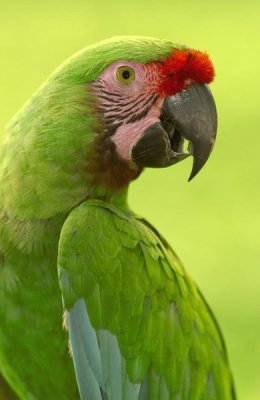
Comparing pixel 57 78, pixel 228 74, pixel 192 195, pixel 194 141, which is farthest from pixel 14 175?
pixel 228 74

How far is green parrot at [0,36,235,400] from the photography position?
1.76m

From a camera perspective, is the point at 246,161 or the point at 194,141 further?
the point at 246,161

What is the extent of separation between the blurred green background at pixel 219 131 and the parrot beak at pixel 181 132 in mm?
1816

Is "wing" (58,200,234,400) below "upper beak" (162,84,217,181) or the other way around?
below

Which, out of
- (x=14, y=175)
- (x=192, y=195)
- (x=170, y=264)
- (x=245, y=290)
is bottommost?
(x=245, y=290)

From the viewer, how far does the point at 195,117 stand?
1802mm

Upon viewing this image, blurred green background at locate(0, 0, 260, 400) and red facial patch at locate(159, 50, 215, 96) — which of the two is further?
blurred green background at locate(0, 0, 260, 400)

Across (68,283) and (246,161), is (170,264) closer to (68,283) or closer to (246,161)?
(68,283)

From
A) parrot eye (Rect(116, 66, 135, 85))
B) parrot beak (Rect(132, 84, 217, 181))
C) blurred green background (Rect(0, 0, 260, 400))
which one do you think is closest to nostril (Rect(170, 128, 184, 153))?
parrot beak (Rect(132, 84, 217, 181))

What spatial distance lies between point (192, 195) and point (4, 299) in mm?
2525

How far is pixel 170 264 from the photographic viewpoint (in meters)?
1.85

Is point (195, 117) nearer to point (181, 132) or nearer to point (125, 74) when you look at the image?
point (181, 132)

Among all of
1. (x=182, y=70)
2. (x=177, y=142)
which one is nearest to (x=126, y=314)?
(x=177, y=142)

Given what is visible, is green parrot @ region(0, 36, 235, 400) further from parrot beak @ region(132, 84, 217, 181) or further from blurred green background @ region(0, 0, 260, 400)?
blurred green background @ region(0, 0, 260, 400)
